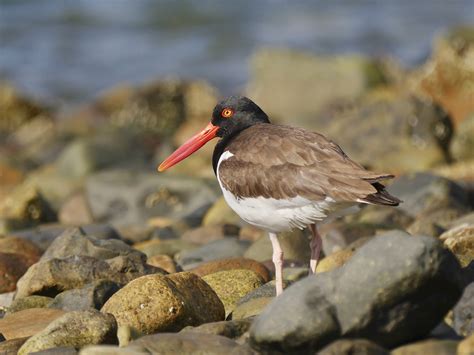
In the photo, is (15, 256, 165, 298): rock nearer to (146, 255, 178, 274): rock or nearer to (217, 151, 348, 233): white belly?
(146, 255, 178, 274): rock

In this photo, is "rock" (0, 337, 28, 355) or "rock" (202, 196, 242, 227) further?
"rock" (202, 196, 242, 227)

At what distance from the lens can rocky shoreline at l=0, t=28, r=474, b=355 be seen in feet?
13.6

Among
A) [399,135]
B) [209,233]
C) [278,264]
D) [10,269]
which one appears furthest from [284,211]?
[399,135]

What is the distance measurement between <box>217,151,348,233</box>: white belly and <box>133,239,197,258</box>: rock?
185 centimetres

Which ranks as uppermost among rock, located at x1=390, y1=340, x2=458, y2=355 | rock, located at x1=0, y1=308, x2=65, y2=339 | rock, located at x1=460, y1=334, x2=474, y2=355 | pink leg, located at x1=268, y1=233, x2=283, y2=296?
rock, located at x1=460, y1=334, x2=474, y2=355

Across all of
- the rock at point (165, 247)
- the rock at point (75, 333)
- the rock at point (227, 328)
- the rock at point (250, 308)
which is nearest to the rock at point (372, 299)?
the rock at point (227, 328)

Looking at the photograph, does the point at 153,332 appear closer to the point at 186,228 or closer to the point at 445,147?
the point at 186,228

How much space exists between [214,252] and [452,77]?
735 centimetres

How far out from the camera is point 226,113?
625 cm

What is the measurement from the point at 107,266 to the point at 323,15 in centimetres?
1774

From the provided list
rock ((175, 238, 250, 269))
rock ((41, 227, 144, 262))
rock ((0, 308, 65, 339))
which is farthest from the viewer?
rock ((175, 238, 250, 269))

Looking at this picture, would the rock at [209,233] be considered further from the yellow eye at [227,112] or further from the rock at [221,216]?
the yellow eye at [227,112]

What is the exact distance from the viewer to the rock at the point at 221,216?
27.8ft

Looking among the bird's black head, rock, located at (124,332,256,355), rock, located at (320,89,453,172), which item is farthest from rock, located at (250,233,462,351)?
rock, located at (320,89,453,172)
